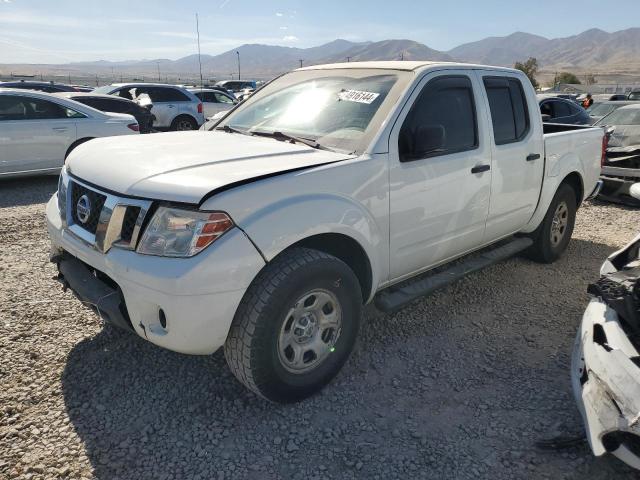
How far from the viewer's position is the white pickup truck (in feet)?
7.84

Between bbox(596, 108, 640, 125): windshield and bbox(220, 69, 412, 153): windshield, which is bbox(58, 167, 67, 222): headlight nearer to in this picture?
bbox(220, 69, 412, 153): windshield

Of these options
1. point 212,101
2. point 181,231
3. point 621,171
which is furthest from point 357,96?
point 212,101

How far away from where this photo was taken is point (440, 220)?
11.5ft

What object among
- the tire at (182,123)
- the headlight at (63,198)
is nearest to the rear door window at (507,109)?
the headlight at (63,198)

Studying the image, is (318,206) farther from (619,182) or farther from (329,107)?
(619,182)

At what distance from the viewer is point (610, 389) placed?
2150 mm

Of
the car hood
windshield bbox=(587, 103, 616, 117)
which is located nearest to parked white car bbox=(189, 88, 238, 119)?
windshield bbox=(587, 103, 616, 117)

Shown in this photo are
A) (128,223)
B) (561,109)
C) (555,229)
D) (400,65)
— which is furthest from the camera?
(561,109)

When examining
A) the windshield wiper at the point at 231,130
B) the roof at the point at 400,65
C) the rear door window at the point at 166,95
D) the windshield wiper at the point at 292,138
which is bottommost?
the windshield wiper at the point at 292,138

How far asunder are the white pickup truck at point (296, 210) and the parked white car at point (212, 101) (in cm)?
1368

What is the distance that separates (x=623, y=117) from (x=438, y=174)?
8.35m

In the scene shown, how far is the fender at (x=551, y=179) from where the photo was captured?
15.1ft

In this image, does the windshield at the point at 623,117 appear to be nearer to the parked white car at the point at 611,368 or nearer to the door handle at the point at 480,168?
the door handle at the point at 480,168

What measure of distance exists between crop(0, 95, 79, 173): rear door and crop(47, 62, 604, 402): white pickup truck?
17.7 ft
